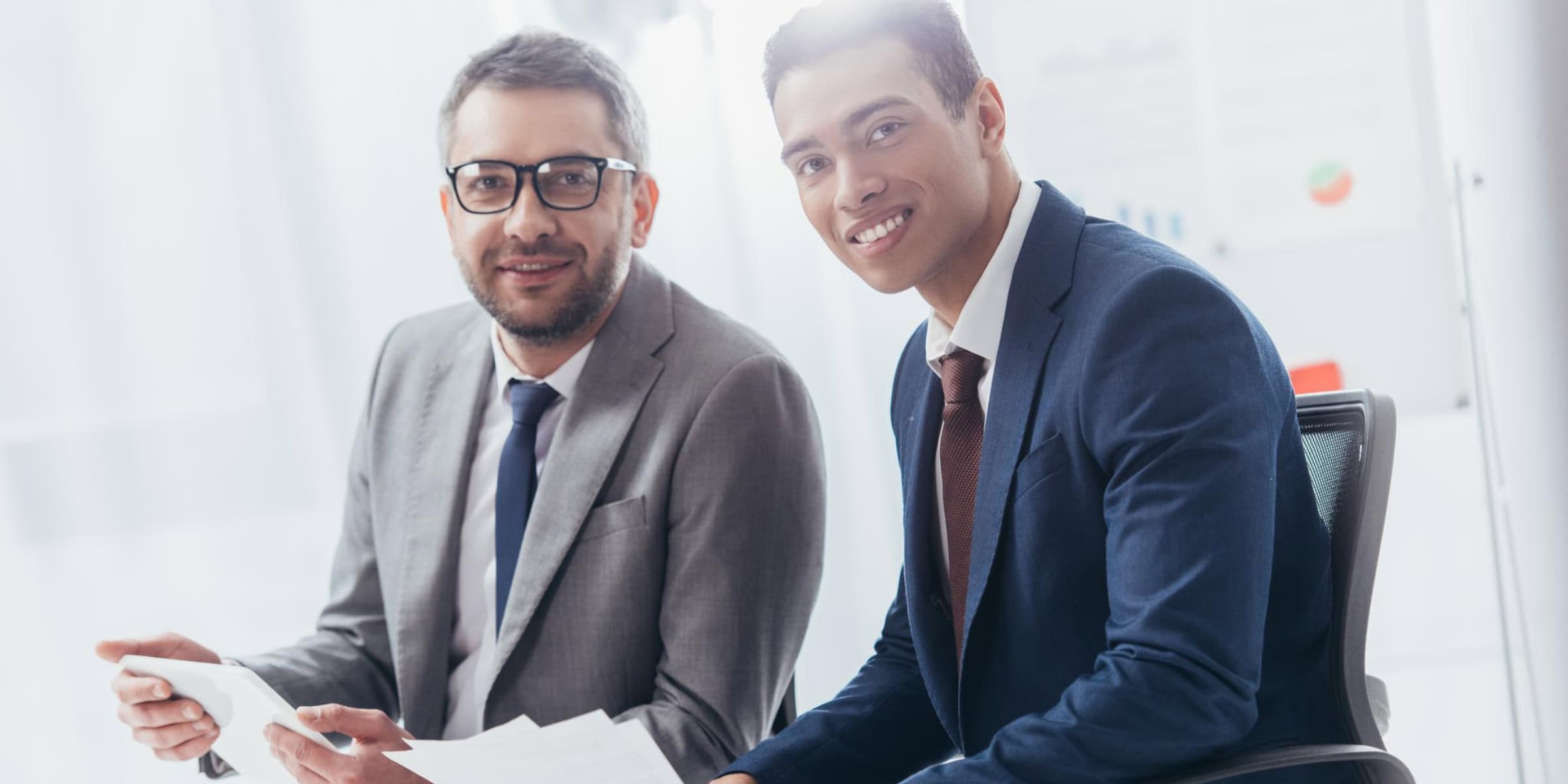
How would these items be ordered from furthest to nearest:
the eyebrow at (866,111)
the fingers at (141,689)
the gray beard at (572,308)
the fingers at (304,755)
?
the gray beard at (572,308) → the fingers at (141,689) → the fingers at (304,755) → the eyebrow at (866,111)

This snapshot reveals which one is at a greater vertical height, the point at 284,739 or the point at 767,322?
the point at 767,322

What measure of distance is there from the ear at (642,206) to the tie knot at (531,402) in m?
0.26

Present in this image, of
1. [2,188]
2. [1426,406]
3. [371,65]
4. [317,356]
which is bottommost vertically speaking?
[1426,406]

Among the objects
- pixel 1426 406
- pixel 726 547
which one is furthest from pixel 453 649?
pixel 1426 406

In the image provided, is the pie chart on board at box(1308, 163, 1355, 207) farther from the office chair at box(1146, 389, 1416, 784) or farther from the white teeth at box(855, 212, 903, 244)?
the white teeth at box(855, 212, 903, 244)

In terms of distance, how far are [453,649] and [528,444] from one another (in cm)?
33

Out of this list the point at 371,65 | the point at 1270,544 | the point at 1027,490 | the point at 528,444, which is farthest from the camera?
the point at 371,65

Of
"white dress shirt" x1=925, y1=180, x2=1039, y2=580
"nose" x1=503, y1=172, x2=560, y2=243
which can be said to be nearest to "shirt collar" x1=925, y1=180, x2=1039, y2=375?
"white dress shirt" x1=925, y1=180, x2=1039, y2=580

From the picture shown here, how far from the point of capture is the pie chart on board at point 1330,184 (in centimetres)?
297

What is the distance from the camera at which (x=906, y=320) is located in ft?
8.34

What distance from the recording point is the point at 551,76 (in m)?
1.73

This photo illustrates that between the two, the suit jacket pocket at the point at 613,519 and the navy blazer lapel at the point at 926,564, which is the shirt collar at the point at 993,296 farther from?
the suit jacket pocket at the point at 613,519

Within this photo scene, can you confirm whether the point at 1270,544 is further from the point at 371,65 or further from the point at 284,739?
the point at 371,65

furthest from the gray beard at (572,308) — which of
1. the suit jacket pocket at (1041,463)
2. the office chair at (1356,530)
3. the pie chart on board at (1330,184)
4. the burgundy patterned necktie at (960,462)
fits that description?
the pie chart on board at (1330,184)
